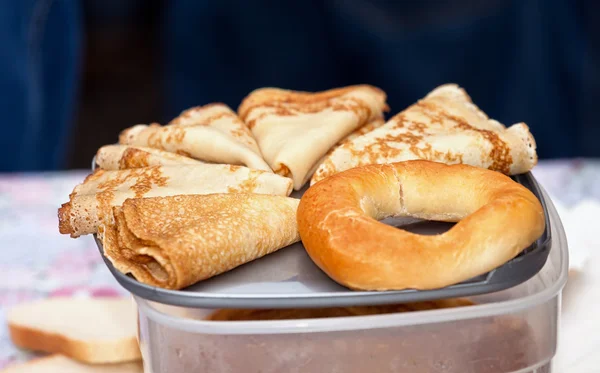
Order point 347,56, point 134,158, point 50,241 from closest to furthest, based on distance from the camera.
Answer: point 134,158
point 50,241
point 347,56

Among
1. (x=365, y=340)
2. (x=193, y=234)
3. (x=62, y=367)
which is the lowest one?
(x=62, y=367)

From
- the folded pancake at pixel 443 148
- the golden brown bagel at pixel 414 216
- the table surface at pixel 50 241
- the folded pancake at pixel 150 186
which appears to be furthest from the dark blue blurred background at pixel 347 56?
the golden brown bagel at pixel 414 216

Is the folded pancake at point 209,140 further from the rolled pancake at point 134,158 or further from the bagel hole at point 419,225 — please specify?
the bagel hole at point 419,225

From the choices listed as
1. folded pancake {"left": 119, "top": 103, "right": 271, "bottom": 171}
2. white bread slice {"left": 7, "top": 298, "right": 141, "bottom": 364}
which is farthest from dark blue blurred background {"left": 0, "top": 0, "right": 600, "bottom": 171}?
folded pancake {"left": 119, "top": 103, "right": 271, "bottom": 171}

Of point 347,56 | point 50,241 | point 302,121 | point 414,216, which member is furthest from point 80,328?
point 347,56

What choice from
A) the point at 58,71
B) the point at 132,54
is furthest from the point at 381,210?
the point at 132,54

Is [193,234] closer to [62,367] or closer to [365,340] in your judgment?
[365,340]

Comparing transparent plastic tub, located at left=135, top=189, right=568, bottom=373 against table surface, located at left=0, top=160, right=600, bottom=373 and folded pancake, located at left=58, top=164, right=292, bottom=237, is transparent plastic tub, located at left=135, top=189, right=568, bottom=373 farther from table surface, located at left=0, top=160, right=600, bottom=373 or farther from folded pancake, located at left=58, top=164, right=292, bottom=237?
table surface, located at left=0, top=160, right=600, bottom=373
